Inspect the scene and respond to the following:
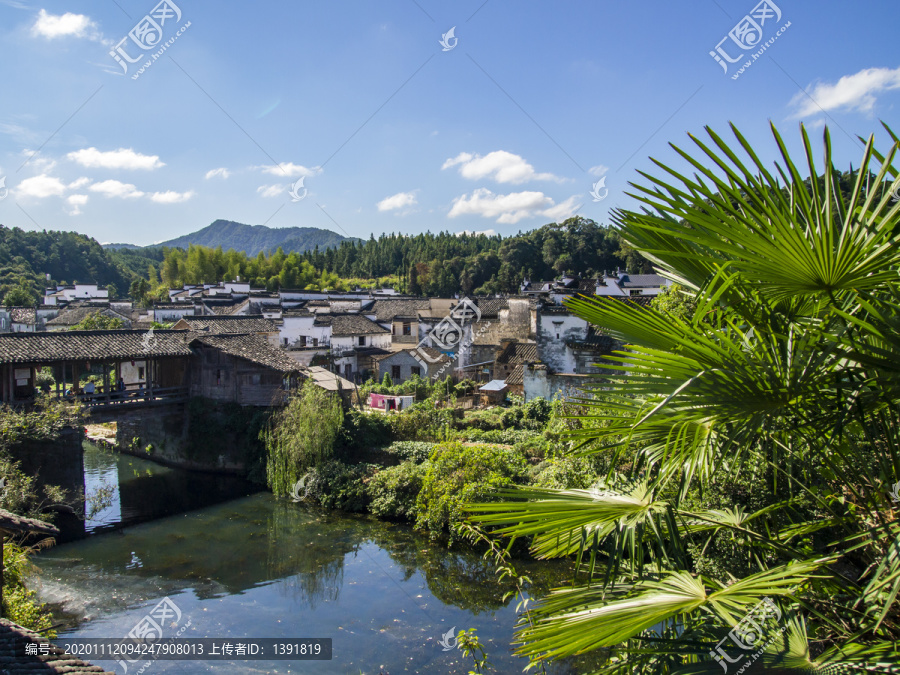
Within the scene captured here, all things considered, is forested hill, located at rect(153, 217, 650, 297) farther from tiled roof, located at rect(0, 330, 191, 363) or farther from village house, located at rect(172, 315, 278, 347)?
tiled roof, located at rect(0, 330, 191, 363)

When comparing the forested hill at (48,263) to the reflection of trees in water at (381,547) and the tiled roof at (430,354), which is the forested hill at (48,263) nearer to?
the tiled roof at (430,354)

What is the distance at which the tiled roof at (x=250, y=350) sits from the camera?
65.4 ft

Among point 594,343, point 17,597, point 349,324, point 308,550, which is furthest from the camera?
point 349,324

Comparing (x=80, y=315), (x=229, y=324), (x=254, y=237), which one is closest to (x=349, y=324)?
(x=229, y=324)

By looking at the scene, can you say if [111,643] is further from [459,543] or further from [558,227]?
[558,227]

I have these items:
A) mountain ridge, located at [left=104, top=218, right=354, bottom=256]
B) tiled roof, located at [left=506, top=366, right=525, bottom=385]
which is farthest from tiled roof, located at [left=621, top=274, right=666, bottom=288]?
mountain ridge, located at [left=104, top=218, right=354, bottom=256]

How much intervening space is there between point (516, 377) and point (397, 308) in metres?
17.1

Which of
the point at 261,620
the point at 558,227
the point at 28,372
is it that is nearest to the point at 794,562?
the point at 261,620

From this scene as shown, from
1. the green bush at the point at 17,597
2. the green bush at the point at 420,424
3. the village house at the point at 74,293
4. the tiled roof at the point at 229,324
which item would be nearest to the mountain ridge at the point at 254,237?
the village house at the point at 74,293

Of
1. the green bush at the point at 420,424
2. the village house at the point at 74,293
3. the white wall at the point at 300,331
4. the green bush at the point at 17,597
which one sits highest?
the village house at the point at 74,293

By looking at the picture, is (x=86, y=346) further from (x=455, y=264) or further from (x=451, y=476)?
(x=455, y=264)

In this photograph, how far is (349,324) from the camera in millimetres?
33031

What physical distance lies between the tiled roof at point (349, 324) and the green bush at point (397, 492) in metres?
16.6

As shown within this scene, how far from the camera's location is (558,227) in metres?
61.4
